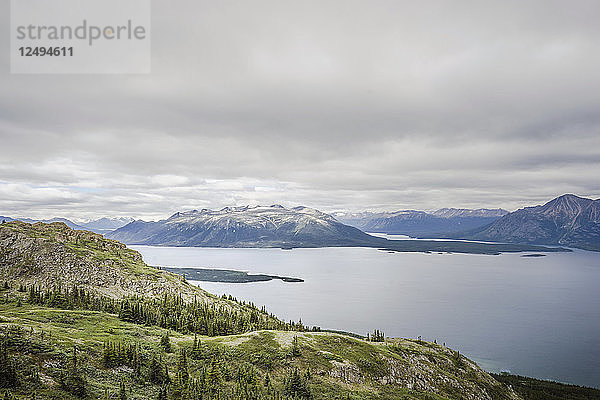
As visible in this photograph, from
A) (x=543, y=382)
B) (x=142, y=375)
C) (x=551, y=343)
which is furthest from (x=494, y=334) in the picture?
(x=142, y=375)

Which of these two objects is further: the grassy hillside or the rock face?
the rock face

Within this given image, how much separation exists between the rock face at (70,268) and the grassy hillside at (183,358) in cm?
143

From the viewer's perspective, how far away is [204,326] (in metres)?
99.7

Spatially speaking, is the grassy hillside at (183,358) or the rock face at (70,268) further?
the rock face at (70,268)

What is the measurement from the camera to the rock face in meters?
136

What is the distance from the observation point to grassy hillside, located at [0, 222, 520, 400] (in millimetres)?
38125

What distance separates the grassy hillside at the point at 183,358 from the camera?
125 feet

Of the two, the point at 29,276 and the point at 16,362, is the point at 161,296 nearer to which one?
the point at 29,276

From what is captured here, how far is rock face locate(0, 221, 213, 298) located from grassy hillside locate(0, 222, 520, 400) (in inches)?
56.4

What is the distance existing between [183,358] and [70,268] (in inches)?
4957

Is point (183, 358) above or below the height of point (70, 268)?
below

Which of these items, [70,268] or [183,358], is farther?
[70,268]

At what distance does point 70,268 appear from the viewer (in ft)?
470

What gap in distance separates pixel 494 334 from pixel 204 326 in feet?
541
